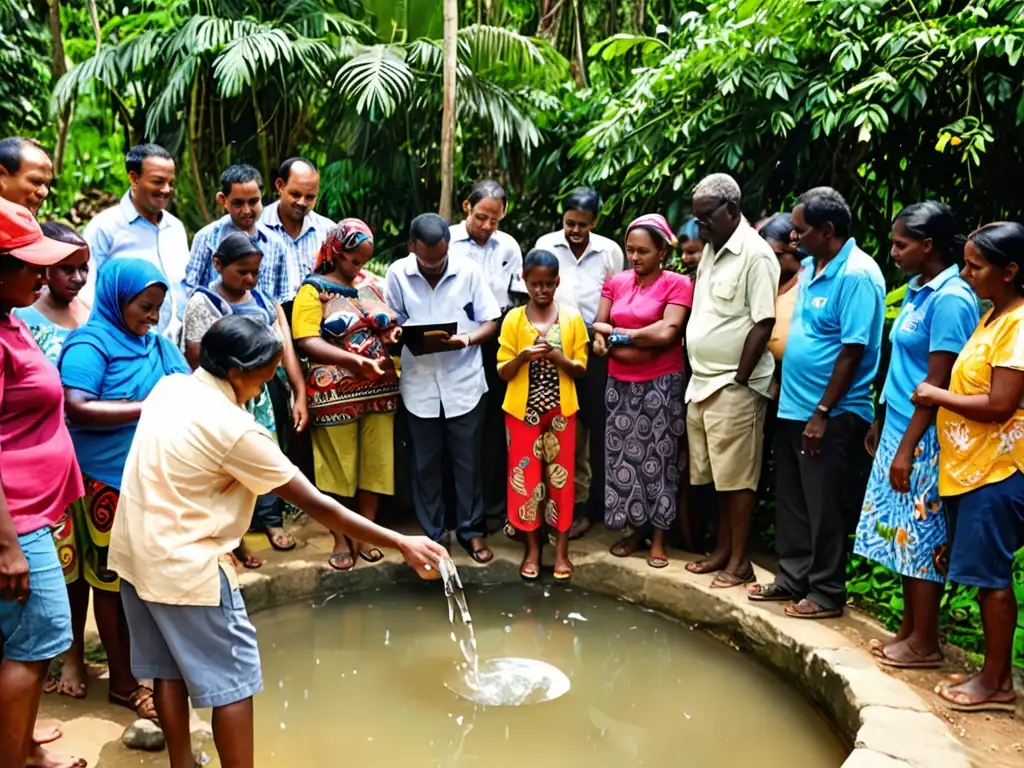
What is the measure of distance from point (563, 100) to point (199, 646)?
5.32 meters

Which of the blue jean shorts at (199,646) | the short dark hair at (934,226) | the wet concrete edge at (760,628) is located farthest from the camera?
the short dark hair at (934,226)

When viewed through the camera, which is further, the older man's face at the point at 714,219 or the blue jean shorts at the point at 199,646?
the older man's face at the point at 714,219

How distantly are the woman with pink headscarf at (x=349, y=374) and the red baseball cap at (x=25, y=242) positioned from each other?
190cm

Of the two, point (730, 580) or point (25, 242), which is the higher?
point (25, 242)

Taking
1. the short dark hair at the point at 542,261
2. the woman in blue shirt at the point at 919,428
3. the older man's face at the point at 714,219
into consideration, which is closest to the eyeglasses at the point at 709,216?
the older man's face at the point at 714,219

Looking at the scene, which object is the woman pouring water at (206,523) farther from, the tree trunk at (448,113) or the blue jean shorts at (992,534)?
the tree trunk at (448,113)

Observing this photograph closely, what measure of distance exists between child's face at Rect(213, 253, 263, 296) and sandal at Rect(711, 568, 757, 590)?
248 cm

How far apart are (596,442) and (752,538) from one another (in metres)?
1.02

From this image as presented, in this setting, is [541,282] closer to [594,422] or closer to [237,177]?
[594,422]

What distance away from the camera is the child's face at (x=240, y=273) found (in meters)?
3.72

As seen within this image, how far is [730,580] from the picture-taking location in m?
4.11

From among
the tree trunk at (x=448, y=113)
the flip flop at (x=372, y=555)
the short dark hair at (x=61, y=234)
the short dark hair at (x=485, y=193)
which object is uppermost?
the tree trunk at (x=448, y=113)

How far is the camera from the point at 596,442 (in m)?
4.98

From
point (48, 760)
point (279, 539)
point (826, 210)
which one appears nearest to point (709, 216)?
point (826, 210)
